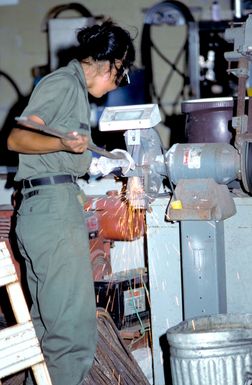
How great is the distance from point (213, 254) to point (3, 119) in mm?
4568

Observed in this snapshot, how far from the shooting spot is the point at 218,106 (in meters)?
3.47

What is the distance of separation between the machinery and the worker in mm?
311

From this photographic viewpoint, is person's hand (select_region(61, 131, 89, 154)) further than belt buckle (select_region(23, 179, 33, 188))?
No

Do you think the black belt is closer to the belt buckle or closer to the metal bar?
the belt buckle

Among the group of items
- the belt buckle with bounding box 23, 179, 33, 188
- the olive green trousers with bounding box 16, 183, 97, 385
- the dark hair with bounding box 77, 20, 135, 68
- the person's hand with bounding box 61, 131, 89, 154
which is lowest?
the olive green trousers with bounding box 16, 183, 97, 385

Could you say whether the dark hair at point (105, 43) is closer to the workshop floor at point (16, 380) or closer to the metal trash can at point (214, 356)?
the metal trash can at point (214, 356)

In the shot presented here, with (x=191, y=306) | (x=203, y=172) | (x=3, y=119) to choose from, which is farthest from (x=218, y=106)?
(x=3, y=119)

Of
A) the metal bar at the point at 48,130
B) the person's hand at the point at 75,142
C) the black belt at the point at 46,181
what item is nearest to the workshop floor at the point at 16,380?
the black belt at the point at 46,181

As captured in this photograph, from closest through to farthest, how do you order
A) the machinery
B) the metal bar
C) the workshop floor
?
Result: the metal bar < the machinery < the workshop floor

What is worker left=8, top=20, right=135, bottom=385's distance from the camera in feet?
8.88

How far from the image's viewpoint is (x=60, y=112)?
8.84 ft

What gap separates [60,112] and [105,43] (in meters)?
0.45

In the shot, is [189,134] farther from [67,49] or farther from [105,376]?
[67,49]

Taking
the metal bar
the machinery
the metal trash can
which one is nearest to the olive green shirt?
the metal bar
